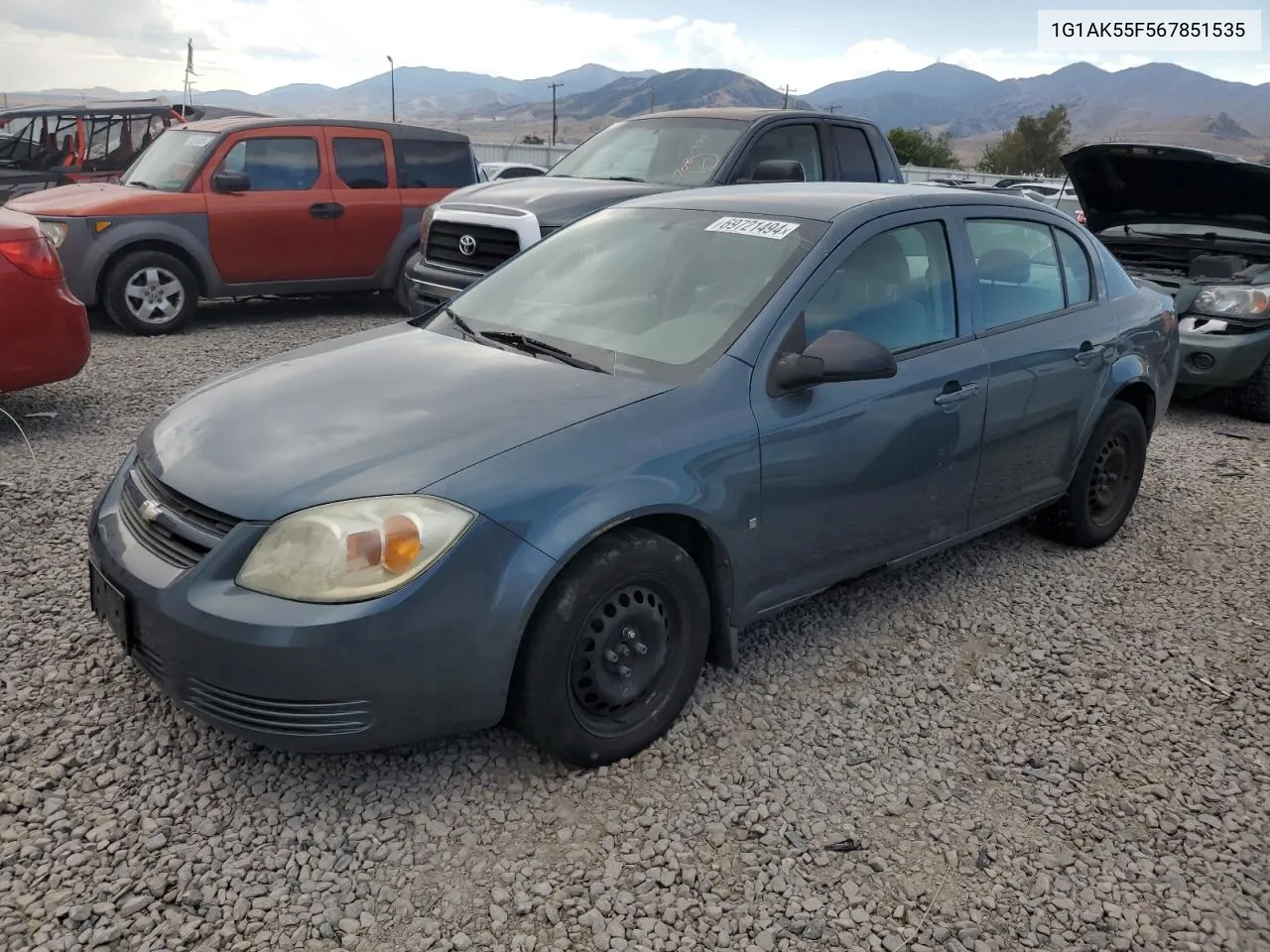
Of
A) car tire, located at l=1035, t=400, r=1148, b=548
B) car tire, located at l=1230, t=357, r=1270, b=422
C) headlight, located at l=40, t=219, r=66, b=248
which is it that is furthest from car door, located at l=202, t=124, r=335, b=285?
car tire, located at l=1230, t=357, r=1270, b=422

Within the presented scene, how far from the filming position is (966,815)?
9.40ft

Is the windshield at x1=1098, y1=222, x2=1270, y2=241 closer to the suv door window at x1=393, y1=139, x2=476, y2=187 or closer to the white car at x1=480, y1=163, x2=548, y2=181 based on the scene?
the suv door window at x1=393, y1=139, x2=476, y2=187

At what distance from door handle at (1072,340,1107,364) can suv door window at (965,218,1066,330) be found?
0.64 ft

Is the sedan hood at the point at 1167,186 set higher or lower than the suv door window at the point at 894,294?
higher

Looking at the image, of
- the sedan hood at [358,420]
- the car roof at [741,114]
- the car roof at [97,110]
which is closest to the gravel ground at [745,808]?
the sedan hood at [358,420]

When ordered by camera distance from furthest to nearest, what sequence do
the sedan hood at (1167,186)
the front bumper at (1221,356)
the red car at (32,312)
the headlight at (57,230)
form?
the headlight at (57,230) → the front bumper at (1221,356) → the sedan hood at (1167,186) → the red car at (32,312)

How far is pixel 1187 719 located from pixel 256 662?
2.92 m

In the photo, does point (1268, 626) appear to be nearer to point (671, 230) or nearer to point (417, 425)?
point (671, 230)

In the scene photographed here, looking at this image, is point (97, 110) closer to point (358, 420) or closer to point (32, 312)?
point (32, 312)

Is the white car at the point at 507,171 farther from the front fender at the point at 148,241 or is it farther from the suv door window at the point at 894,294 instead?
the suv door window at the point at 894,294

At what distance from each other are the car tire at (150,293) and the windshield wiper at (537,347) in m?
6.18

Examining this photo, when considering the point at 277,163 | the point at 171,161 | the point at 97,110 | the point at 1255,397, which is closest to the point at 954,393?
the point at 1255,397

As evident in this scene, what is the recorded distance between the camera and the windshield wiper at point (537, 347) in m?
3.24

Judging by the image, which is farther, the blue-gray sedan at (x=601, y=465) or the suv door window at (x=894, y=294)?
the suv door window at (x=894, y=294)
